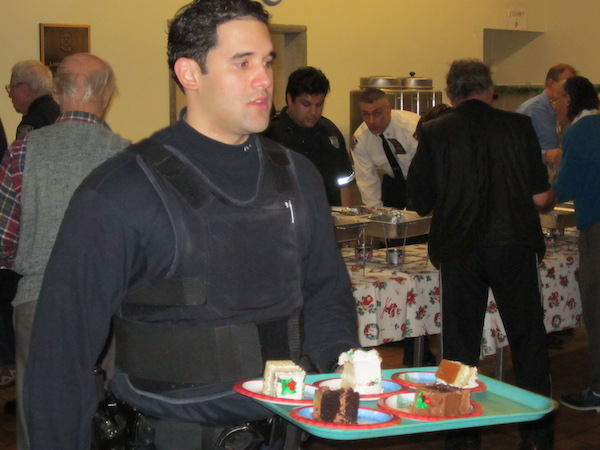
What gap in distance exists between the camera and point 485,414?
45.3 inches

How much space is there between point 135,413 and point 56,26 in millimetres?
4919

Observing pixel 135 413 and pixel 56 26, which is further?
pixel 56 26

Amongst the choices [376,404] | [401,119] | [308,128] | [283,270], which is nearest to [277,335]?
[283,270]

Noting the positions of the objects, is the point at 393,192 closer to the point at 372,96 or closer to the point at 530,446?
the point at 372,96

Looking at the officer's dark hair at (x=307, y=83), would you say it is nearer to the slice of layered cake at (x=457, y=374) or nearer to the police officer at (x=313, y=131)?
the police officer at (x=313, y=131)

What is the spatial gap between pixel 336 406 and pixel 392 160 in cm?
367

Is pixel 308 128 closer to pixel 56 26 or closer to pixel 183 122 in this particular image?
pixel 56 26

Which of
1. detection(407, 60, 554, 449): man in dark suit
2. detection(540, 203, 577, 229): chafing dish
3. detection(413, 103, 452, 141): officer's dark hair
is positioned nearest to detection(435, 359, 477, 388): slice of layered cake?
detection(407, 60, 554, 449): man in dark suit

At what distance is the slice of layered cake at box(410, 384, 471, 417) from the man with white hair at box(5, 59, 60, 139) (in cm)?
349

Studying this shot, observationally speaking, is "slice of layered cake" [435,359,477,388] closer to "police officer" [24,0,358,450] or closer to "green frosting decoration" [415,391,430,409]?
"green frosting decoration" [415,391,430,409]

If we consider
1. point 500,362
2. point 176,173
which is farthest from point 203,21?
point 500,362

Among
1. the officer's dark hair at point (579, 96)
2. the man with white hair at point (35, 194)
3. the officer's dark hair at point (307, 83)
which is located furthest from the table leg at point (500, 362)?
the man with white hair at point (35, 194)

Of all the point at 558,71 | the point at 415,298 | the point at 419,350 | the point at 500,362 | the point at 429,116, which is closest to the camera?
the point at 415,298

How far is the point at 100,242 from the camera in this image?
1248 millimetres
